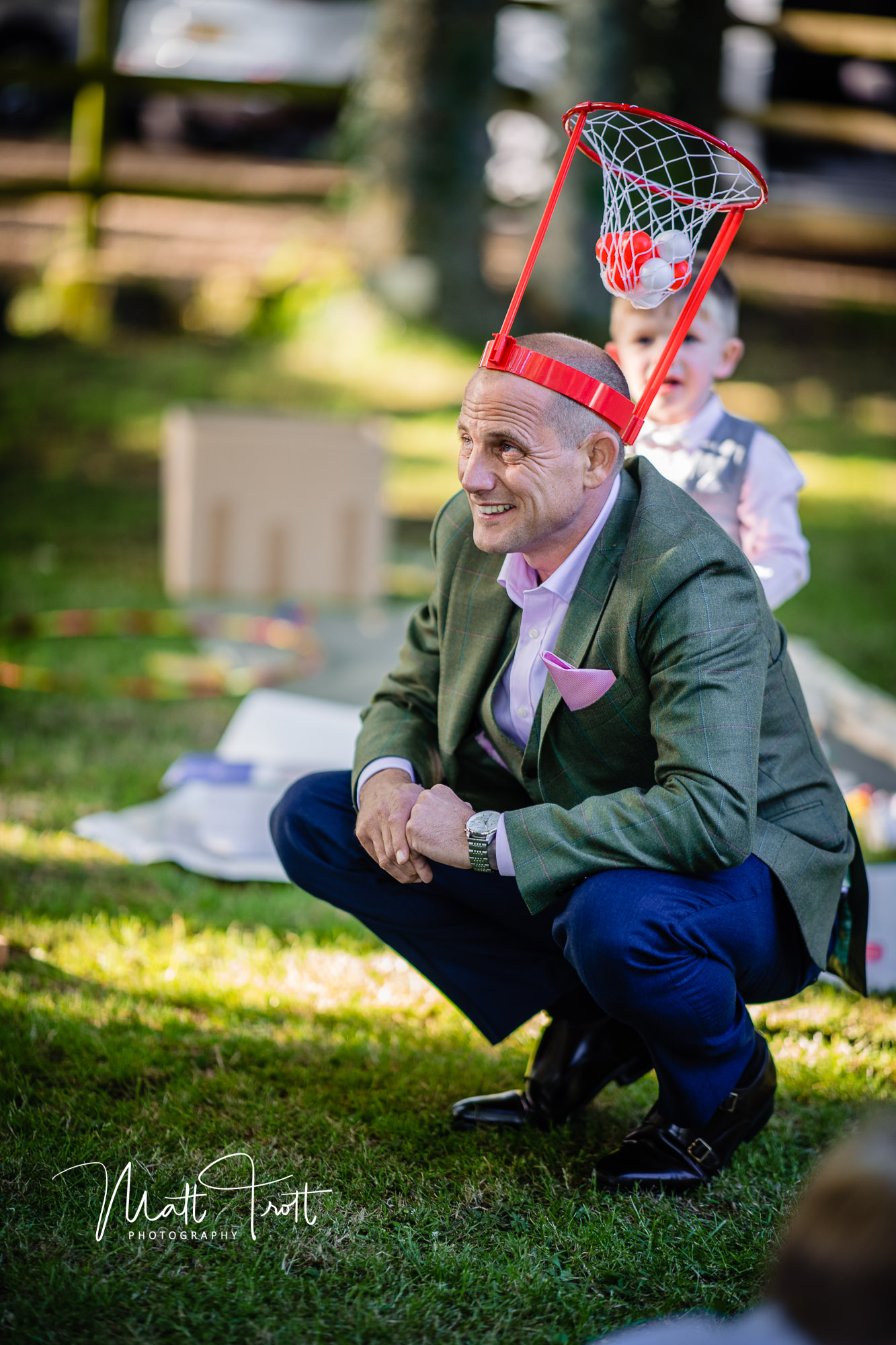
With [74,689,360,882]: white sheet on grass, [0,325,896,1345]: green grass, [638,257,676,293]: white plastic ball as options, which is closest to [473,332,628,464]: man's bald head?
[638,257,676,293]: white plastic ball

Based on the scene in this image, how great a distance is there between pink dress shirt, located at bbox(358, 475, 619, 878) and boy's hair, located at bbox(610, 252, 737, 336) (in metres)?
0.86

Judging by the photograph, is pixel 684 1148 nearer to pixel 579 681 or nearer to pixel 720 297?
pixel 579 681

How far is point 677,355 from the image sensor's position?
9.36ft

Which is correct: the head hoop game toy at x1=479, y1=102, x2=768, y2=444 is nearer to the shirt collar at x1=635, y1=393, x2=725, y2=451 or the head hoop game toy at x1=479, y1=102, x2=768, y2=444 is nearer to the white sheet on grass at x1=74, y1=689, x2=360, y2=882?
the shirt collar at x1=635, y1=393, x2=725, y2=451

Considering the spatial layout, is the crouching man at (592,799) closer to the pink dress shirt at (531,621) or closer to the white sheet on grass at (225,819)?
the pink dress shirt at (531,621)

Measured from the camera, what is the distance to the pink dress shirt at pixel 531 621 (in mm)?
2143

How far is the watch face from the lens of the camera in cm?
204

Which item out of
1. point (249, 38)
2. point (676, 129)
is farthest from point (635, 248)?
point (249, 38)

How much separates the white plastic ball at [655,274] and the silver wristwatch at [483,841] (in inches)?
35.7

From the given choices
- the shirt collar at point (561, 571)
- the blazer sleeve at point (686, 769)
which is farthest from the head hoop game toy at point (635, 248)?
the blazer sleeve at point (686, 769)

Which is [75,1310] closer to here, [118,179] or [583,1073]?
[583,1073]

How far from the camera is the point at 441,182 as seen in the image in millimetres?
8531

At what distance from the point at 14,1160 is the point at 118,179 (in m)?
9.00

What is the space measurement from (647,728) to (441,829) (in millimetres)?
357
